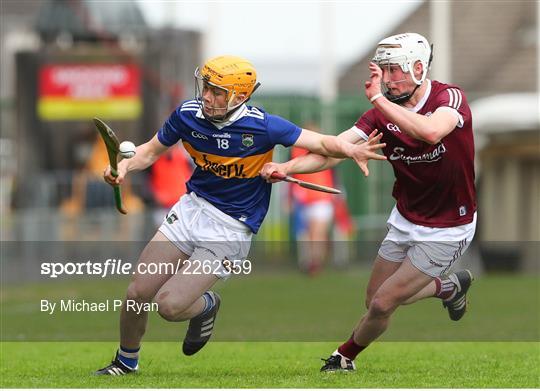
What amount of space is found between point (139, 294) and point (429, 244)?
208 centimetres

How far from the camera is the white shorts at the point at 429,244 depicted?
9570mm

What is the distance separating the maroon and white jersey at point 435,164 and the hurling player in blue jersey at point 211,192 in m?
0.25

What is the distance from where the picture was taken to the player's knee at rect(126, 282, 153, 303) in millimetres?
9531

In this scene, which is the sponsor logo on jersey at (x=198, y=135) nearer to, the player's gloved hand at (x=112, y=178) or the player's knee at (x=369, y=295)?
the player's gloved hand at (x=112, y=178)

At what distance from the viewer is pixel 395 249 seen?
9859 mm

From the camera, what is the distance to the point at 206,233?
31.9ft

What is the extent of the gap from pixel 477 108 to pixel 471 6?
7.34 m

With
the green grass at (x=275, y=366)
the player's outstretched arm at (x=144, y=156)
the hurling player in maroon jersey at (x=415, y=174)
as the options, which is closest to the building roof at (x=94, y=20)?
the green grass at (x=275, y=366)

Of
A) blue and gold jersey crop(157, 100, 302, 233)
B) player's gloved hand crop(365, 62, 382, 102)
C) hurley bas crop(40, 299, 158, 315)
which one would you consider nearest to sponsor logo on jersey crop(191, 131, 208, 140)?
blue and gold jersey crop(157, 100, 302, 233)

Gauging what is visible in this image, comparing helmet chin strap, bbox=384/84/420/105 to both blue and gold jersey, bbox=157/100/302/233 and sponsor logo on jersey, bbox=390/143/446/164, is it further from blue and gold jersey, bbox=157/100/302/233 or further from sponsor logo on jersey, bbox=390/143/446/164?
blue and gold jersey, bbox=157/100/302/233

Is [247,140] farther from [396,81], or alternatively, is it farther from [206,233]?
[396,81]

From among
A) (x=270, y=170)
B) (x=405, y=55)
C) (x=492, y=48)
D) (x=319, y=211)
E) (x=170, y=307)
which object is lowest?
(x=319, y=211)

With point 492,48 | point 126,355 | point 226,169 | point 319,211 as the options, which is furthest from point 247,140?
point 492,48

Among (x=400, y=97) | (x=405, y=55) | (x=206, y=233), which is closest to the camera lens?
(x=405, y=55)
